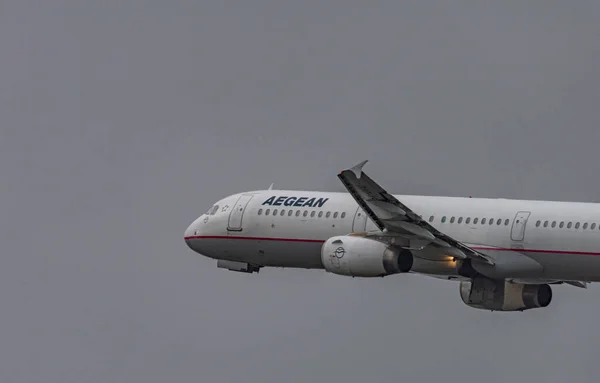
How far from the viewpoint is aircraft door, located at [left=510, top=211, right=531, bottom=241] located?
78.9 m

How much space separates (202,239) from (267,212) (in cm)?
351

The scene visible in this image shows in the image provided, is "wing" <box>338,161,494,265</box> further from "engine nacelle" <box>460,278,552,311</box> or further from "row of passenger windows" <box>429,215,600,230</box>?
"engine nacelle" <box>460,278,552,311</box>

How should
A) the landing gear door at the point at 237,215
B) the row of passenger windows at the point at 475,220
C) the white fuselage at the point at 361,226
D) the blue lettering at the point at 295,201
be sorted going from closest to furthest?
the white fuselage at the point at 361,226 → the row of passenger windows at the point at 475,220 → the blue lettering at the point at 295,201 → the landing gear door at the point at 237,215

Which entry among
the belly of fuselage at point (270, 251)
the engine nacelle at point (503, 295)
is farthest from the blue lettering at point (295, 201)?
the engine nacelle at point (503, 295)

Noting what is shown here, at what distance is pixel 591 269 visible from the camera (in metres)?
77.4

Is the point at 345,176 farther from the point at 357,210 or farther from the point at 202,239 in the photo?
the point at 202,239

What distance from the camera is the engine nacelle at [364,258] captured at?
78250mm

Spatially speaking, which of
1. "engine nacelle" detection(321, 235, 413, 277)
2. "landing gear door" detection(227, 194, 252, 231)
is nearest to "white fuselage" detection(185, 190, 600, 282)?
"landing gear door" detection(227, 194, 252, 231)

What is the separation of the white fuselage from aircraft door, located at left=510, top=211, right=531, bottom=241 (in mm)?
30

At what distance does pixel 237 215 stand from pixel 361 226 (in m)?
6.15

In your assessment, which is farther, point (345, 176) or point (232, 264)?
point (232, 264)

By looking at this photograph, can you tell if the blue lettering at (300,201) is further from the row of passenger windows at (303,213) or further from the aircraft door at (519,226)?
the aircraft door at (519,226)

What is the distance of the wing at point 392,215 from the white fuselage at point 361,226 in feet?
4.53

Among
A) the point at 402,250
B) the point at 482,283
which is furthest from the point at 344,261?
the point at 482,283
